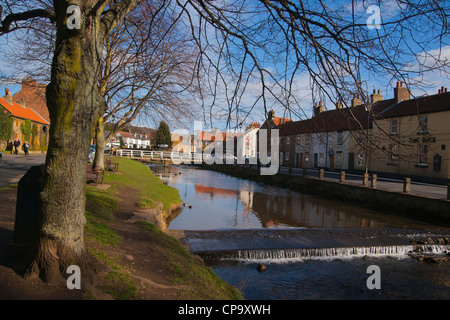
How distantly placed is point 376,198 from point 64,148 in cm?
1841

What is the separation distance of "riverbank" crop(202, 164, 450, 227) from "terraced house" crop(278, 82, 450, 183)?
78.2 inches

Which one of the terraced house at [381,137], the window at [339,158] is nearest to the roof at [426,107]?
→ the terraced house at [381,137]

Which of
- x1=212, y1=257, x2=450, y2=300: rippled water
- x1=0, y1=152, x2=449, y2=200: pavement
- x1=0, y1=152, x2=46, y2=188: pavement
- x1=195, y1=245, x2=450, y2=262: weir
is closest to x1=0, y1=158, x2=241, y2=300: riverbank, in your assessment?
x1=212, y1=257, x2=450, y2=300: rippled water

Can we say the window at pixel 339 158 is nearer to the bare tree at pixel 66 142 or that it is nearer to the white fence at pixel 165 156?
the white fence at pixel 165 156

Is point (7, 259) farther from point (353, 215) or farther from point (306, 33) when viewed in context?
point (353, 215)

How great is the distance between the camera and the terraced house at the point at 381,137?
164 inches

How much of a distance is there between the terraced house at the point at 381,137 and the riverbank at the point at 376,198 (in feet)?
6.52

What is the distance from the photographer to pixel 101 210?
357 inches

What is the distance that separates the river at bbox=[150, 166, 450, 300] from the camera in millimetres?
7264

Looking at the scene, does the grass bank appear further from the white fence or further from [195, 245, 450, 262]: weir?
the white fence

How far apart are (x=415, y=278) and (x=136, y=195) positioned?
1066 cm

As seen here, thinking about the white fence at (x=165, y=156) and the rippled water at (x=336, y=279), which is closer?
the rippled water at (x=336, y=279)
